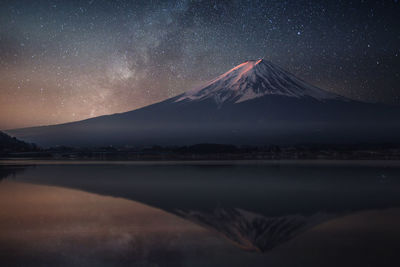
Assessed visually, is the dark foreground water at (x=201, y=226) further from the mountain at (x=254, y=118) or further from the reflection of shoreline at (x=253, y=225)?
the mountain at (x=254, y=118)

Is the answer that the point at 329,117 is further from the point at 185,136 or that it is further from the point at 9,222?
the point at 9,222

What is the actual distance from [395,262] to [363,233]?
6.73ft

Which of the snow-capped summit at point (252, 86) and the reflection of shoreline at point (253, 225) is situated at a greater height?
the snow-capped summit at point (252, 86)

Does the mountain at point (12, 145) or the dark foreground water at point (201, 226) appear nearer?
the dark foreground water at point (201, 226)

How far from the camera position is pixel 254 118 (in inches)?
4173

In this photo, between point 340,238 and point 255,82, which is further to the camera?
point 255,82

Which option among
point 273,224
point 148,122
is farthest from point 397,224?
point 148,122

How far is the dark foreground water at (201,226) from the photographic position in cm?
676

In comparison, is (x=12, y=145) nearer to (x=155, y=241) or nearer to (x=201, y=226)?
(x=201, y=226)

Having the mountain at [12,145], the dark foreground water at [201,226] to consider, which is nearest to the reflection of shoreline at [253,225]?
the dark foreground water at [201,226]

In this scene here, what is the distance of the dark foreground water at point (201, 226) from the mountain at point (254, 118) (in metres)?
79.1

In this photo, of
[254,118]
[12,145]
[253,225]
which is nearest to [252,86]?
[254,118]

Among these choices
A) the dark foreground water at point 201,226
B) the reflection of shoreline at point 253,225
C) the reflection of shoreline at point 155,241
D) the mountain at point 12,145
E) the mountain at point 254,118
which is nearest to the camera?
the reflection of shoreline at point 155,241

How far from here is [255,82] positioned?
10750 cm
